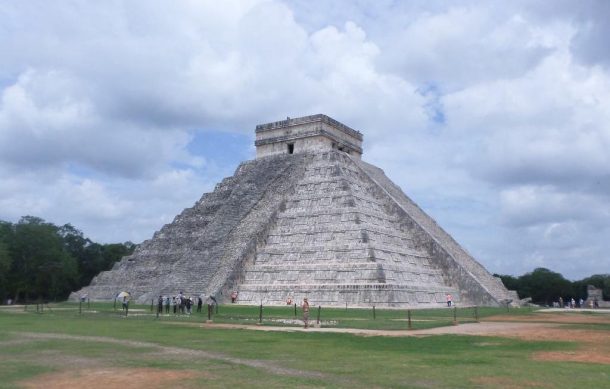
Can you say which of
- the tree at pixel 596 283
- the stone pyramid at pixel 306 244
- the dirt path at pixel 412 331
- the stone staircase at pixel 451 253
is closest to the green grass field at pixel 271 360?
the dirt path at pixel 412 331

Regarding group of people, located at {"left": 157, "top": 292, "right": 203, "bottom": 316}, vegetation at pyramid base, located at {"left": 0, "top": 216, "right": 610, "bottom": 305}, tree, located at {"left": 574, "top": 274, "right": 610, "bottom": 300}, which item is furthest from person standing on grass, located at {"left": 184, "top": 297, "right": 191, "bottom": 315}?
tree, located at {"left": 574, "top": 274, "right": 610, "bottom": 300}

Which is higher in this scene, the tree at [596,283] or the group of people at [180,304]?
the tree at [596,283]

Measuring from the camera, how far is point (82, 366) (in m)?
9.27

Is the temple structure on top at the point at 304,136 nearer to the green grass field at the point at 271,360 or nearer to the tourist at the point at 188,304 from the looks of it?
the tourist at the point at 188,304

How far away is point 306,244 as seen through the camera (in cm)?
2767

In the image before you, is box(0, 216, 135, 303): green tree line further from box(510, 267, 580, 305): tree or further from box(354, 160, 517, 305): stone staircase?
box(510, 267, 580, 305): tree

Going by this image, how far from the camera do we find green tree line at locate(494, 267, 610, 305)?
62.8 metres

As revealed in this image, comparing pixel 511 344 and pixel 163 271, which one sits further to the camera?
pixel 163 271

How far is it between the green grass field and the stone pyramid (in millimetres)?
8611

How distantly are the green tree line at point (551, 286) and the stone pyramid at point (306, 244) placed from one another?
34.0m

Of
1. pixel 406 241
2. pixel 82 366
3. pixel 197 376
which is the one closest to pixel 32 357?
pixel 82 366

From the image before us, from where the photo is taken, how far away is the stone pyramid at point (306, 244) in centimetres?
2534

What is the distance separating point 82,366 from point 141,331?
627 cm

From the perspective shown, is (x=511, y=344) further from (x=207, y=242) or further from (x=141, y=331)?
(x=207, y=242)
